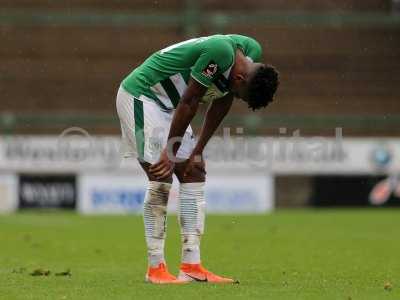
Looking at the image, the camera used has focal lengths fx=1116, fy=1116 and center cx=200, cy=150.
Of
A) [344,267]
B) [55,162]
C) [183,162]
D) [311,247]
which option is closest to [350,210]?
[55,162]

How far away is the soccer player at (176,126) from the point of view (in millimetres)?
7910

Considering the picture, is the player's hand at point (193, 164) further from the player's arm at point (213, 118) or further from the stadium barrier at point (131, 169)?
the stadium barrier at point (131, 169)

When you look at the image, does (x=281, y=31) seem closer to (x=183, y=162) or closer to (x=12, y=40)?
(x=12, y=40)

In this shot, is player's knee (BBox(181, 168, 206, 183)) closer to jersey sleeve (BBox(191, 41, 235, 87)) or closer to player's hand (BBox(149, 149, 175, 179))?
player's hand (BBox(149, 149, 175, 179))

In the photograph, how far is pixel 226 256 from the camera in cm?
1114

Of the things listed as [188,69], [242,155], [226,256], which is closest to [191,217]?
[188,69]

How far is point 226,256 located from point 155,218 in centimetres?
303

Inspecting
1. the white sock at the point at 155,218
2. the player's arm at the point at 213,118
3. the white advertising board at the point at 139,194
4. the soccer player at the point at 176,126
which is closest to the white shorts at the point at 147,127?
the soccer player at the point at 176,126

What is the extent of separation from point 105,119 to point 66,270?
52.2 feet

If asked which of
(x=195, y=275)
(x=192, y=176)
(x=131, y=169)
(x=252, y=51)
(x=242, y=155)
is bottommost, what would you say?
(x=131, y=169)

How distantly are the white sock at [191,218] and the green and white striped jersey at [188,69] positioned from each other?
2.10 ft

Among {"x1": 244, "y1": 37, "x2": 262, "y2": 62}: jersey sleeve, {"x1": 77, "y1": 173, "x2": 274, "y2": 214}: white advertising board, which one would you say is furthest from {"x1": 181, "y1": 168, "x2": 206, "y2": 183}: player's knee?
{"x1": 77, "y1": 173, "x2": 274, "y2": 214}: white advertising board

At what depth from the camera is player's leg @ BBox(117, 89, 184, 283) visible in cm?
814

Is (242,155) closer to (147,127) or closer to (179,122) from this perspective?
(147,127)
